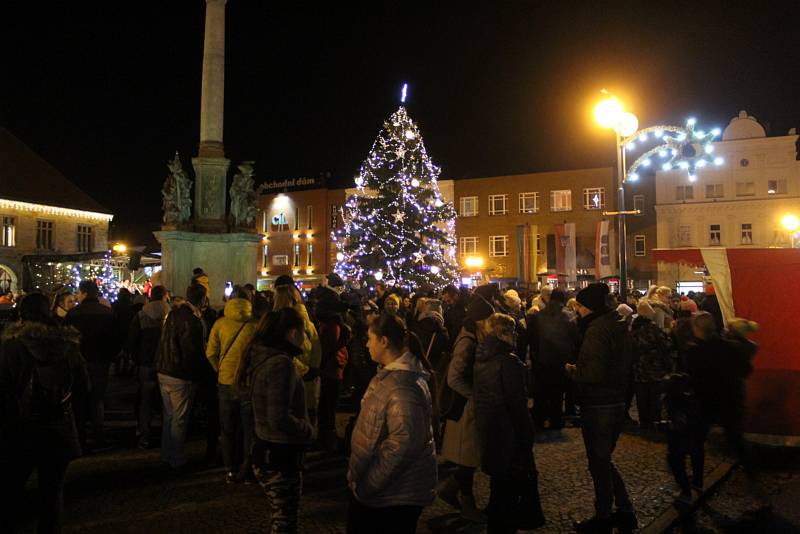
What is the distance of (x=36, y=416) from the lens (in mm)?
4461

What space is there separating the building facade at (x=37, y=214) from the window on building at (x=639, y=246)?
37246 mm

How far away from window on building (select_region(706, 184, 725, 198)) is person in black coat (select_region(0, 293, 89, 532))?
48.7 metres

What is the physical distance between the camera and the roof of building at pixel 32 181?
39875mm

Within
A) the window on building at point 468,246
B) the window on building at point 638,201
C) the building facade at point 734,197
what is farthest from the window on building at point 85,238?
the building facade at point 734,197

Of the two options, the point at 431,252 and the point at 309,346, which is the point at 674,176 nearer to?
the point at 431,252

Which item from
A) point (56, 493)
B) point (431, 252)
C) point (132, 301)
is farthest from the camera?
point (431, 252)

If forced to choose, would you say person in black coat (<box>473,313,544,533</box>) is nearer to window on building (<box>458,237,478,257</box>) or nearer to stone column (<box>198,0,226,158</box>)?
stone column (<box>198,0,226,158</box>)

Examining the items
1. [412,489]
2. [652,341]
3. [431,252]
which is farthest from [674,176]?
[412,489]

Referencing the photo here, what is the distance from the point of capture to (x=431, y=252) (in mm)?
30797

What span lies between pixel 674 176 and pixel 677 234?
167 inches

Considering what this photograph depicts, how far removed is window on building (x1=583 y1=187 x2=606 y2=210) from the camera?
46.3m

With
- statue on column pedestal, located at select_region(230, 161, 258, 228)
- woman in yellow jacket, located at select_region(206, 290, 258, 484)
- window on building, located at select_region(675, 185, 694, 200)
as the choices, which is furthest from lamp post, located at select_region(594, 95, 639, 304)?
window on building, located at select_region(675, 185, 694, 200)

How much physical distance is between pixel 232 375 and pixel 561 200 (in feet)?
144

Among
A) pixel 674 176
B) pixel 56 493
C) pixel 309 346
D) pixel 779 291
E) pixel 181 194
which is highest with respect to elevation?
pixel 674 176
